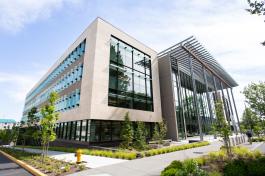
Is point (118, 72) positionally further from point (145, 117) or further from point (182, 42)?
point (182, 42)

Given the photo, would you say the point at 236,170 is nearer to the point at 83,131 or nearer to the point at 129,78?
the point at 83,131

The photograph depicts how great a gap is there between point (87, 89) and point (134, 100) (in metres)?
8.13

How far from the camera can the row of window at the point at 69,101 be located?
75.8 feet

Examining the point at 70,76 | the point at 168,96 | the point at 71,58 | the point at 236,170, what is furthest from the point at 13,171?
the point at 168,96

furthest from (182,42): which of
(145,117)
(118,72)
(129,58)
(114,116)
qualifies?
(114,116)

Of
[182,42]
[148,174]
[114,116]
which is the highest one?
[182,42]

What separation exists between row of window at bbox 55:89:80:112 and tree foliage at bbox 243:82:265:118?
99.1 ft

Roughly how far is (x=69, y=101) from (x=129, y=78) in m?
10.4

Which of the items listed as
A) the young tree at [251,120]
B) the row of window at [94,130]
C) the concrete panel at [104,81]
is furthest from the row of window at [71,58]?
the young tree at [251,120]

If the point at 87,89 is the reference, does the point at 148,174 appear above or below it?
below

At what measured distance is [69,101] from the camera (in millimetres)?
25531

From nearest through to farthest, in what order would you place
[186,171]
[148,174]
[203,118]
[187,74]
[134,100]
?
[186,171] < [148,174] < [134,100] < [187,74] < [203,118]

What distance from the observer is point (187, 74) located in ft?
125

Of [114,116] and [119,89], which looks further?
[119,89]
